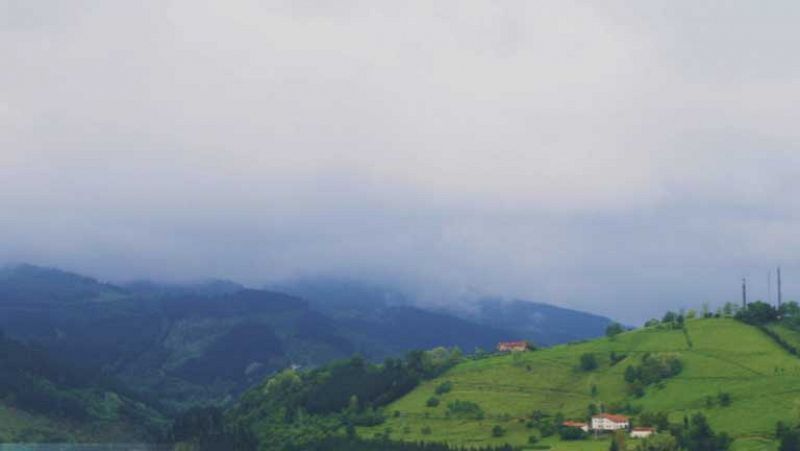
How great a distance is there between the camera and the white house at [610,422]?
7366 inches

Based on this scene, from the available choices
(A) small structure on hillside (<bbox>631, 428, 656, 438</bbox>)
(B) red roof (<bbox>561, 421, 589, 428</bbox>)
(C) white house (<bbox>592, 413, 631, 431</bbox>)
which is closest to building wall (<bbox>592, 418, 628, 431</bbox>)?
(C) white house (<bbox>592, 413, 631, 431</bbox>)

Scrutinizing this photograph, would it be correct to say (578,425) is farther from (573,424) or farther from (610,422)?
(610,422)

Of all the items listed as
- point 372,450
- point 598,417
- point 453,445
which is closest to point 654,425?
point 598,417

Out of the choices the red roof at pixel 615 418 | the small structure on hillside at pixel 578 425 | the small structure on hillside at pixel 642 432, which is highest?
the red roof at pixel 615 418

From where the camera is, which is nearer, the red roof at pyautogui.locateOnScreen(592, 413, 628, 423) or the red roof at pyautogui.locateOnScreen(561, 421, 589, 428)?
the red roof at pyautogui.locateOnScreen(592, 413, 628, 423)

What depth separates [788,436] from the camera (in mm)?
156625

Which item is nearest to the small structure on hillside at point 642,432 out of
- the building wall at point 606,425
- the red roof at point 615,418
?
the building wall at point 606,425

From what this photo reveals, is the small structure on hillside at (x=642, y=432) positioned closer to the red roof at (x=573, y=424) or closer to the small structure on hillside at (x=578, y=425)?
the small structure on hillside at (x=578, y=425)

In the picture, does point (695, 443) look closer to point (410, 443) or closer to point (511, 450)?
point (511, 450)

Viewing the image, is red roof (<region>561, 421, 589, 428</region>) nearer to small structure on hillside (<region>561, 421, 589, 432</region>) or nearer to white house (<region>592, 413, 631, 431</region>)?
small structure on hillside (<region>561, 421, 589, 432</region>)

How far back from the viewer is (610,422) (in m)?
188

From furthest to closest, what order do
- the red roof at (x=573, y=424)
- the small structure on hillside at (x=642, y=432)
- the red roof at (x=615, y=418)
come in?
the red roof at (x=573, y=424)
the red roof at (x=615, y=418)
the small structure on hillside at (x=642, y=432)

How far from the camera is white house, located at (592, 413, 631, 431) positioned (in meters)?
187

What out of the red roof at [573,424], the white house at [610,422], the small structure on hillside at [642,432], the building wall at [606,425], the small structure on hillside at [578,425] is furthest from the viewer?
the red roof at [573,424]
